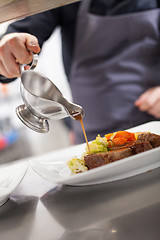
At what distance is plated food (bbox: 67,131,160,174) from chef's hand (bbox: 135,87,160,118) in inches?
29.4

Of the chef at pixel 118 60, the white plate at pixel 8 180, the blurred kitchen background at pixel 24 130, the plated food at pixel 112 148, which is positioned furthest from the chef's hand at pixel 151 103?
the blurred kitchen background at pixel 24 130

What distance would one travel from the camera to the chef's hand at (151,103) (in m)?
1.47

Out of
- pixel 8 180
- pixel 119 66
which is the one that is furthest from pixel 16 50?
pixel 119 66

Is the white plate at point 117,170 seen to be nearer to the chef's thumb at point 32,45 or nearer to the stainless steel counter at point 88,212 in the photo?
the stainless steel counter at point 88,212

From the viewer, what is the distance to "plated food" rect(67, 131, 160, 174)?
2.15 ft

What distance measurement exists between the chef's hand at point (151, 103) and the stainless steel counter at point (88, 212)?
0.85 metres

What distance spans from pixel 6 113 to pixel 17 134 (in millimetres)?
288

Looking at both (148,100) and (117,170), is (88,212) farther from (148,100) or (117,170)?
(148,100)

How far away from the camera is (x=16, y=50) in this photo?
72 centimetres

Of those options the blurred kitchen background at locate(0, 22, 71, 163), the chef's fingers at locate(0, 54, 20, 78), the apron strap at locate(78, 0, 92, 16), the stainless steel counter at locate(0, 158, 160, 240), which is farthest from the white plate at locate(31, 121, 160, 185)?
the blurred kitchen background at locate(0, 22, 71, 163)

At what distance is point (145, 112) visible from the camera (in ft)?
4.86

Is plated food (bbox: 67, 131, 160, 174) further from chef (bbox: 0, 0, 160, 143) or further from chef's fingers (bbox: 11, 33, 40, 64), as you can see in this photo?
chef (bbox: 0, 0, 160, 143)

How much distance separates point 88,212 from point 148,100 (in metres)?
1.03

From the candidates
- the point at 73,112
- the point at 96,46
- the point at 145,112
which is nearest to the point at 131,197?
the point at 73,112
